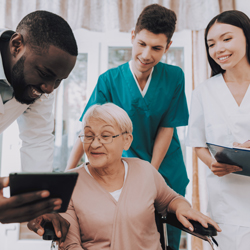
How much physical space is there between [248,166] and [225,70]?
24.4 inches

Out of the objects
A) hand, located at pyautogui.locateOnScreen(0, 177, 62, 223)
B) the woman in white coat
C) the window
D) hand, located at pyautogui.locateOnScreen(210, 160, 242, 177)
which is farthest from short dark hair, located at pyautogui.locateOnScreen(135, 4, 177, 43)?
the window

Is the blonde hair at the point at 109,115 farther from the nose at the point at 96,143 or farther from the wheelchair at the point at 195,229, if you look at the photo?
the wheelchair at the point at 195,229

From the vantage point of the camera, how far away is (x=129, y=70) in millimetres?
1688

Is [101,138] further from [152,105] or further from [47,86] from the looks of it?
[152,105]

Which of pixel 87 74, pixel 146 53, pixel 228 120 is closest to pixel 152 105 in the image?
pixel 146 53

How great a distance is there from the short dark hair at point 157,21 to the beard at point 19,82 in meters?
0.69

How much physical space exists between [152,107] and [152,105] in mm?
12

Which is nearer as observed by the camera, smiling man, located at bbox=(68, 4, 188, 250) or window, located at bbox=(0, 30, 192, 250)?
smiling man, located at bbox=(68, 4, 188, 250)

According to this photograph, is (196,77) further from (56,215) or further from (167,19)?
(56,215)

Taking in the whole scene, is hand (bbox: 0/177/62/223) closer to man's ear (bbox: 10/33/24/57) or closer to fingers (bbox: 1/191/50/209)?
fingers (bbox: 1/191/50/209)

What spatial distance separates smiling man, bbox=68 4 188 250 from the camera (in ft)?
5.31

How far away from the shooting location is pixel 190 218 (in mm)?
1172

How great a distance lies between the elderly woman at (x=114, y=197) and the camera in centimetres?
115

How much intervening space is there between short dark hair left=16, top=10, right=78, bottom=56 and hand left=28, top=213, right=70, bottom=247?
0.66 meters
